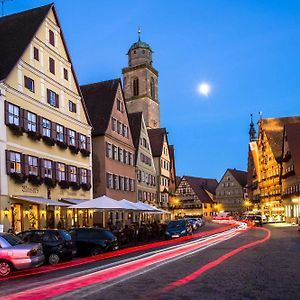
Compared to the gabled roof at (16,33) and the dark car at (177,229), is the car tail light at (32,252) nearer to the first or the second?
the gabled roof at (16,33)

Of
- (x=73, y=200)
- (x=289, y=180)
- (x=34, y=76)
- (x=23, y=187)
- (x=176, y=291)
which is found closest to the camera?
(x=176, y=291)

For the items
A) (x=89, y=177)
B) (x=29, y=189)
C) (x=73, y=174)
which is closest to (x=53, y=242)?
(x=29, y=189)

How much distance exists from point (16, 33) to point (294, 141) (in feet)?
174

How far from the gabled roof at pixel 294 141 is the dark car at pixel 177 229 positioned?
36.4m

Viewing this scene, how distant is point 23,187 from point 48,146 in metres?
5.20

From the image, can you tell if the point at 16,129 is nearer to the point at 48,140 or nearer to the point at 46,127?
the point at 48,140

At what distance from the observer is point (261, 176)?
113625 mm

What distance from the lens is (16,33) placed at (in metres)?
38.6

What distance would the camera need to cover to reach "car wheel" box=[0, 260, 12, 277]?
1820cm

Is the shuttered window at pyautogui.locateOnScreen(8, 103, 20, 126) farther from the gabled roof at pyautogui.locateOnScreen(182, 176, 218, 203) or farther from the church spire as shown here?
the church spire

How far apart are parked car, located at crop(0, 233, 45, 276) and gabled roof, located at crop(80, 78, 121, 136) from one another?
31.9 metres

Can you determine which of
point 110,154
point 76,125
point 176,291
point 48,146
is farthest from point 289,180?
point 176,291

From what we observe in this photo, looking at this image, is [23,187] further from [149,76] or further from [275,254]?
[149,76]

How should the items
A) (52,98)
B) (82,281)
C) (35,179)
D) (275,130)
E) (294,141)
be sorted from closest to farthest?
(82,281) < (35,179) < (52,98) < (294,141) < (275,130)
